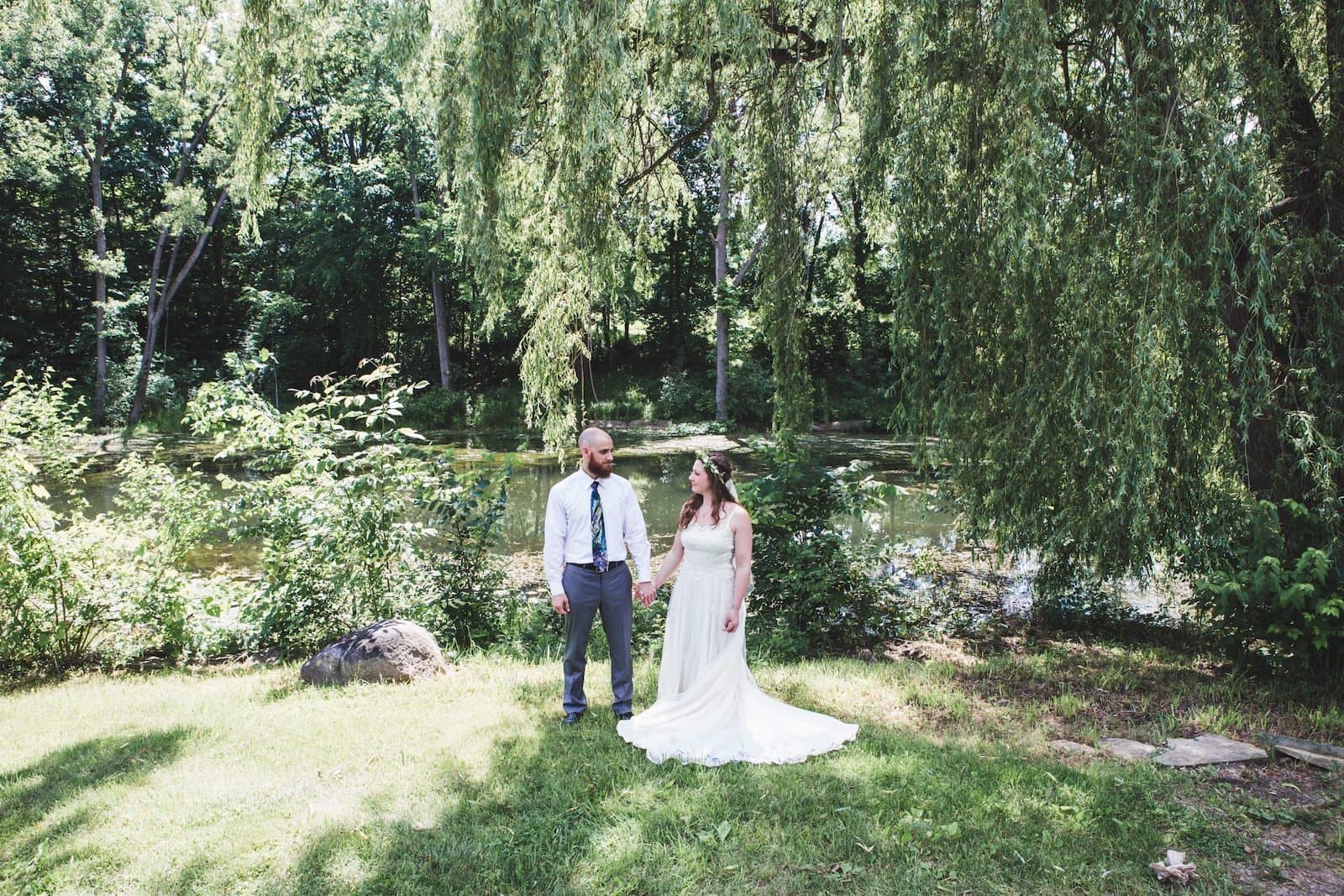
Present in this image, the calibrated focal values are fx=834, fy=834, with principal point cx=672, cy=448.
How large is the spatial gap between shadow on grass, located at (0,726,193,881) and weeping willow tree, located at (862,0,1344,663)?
5558 millimetres

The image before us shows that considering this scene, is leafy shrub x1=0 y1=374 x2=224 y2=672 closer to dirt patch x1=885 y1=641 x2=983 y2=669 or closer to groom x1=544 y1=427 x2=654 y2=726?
groom x1=544 y1=427 x2=654 y2=726

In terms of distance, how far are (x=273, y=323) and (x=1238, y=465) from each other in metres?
34.1

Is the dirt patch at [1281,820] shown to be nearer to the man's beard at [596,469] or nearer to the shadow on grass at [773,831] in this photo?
the shadow on grass at [773,831]

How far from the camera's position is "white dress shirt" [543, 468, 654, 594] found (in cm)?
480

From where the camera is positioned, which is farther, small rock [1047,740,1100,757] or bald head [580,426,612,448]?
bald head [580,426,612,448]

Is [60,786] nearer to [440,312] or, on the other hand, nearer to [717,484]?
[717,484]

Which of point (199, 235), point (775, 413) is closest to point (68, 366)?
point (199, 235)

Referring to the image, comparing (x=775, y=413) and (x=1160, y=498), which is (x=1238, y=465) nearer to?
(x=1160, y=498)

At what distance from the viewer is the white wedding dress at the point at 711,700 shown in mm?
4438

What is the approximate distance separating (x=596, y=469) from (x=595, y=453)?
9 cm

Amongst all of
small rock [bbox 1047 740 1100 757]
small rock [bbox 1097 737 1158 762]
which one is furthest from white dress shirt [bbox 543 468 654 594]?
small rock [bbox 1097 737 1158 762]

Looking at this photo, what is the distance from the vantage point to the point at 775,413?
7.24 meters

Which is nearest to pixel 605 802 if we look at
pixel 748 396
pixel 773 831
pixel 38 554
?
pixel 773 831

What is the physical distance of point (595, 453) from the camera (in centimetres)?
482
